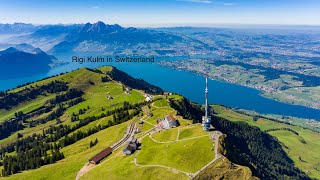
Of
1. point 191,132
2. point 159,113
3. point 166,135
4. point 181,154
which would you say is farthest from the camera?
point 159,113

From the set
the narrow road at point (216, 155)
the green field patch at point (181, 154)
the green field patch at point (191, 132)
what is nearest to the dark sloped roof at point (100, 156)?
the green field patch at point (181, 154)

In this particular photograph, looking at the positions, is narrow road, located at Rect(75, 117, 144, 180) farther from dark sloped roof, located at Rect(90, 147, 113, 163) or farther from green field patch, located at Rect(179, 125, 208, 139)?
green field patch, located at Rect(179, 125, 208, 139)

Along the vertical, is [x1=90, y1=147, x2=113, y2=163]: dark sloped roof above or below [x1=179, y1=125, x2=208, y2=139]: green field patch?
below

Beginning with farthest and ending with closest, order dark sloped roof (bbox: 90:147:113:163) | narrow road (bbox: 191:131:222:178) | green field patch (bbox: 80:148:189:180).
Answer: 1. dark sloped roof (bbox: 90:147:113:163)
2. green field patch (bbox: 80:148:189:180)
3. narrow road (bbox: 191:131:222:178)

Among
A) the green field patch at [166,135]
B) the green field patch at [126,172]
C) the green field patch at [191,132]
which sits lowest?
the green field patch at [126,172]

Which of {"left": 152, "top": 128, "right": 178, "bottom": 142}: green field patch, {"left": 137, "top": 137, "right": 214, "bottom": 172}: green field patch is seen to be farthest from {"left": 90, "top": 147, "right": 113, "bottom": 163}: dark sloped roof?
{"left": 152, "top": 128, "right": 178, "bottom": 142}: green field patch

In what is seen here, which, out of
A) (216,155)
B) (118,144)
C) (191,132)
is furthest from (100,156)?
(216,155)

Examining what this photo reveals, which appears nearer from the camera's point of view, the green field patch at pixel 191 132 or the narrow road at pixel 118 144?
the narrow road at pixel 118 144

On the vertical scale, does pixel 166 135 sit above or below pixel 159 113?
above

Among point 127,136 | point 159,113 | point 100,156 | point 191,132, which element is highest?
point 191,132

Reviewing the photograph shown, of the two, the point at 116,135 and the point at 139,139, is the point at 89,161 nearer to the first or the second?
the point at 139,139

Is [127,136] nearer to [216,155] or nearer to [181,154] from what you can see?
[181,154]

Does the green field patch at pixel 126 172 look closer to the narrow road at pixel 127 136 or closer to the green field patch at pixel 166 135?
the green field patch at pixel 166 135
